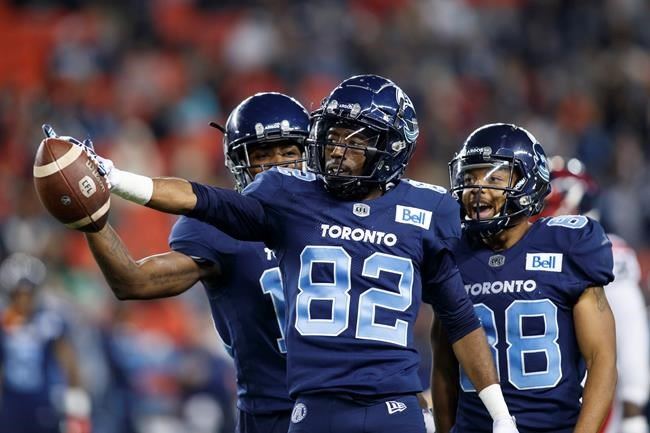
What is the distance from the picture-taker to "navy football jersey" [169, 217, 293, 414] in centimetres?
461

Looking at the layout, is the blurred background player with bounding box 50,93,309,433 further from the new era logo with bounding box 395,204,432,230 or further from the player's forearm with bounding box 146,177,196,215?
the new era logo with bounding box 395,204,432,230

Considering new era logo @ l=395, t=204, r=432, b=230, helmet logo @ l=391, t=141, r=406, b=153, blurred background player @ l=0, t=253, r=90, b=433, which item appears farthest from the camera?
blurred background player @ l=0, t=253, r=90, b=433

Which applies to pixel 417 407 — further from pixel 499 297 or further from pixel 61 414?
pixel 61 414

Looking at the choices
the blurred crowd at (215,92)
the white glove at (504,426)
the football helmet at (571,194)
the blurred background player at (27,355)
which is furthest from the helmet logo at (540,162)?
the blurred crowd at (215,92)

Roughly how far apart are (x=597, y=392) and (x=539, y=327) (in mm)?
304

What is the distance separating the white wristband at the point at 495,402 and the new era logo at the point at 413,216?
61cm

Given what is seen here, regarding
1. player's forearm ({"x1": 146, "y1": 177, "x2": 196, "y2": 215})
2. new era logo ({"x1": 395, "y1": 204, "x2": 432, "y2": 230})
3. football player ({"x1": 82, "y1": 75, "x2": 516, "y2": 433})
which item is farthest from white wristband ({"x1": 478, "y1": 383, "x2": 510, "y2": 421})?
player's forearm ({"x1": 146, "y1": 177, "x2": 196, "y2": 215})

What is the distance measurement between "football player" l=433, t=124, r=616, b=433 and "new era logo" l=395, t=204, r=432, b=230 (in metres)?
0.42

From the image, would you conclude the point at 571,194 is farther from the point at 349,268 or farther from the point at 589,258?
the point at 349,268

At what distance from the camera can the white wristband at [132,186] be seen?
3.87 m

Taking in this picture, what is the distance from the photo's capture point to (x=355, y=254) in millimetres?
4035

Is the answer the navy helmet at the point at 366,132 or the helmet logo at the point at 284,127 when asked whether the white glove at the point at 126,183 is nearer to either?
the navy helmet at the point at 366,132

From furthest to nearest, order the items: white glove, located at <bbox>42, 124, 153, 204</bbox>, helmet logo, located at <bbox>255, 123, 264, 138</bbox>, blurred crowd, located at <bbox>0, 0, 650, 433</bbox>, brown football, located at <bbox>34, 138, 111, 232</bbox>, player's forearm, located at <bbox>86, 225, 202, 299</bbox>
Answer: blurred crowd, located at <bbox>0, 0, 650, 433</bbox>
helmet logo, located at <bbox>255, 123, 264, 138</bbox>
player's forearm, located at <bbox>86, 225, 202, 299</bbox>
white glove, located at <bbox>42, 124, 153, 204</bbox>
brown football, located at <bbox>34, 138, 111, 232</bbox>

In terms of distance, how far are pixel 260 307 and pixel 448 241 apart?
0.85 metres
